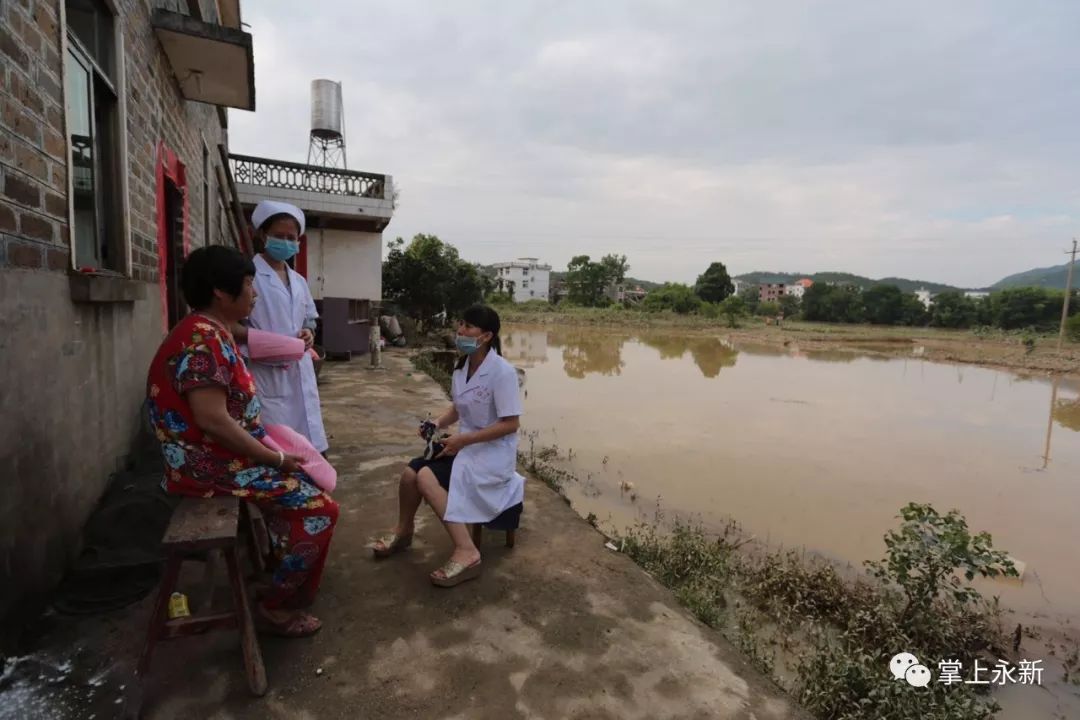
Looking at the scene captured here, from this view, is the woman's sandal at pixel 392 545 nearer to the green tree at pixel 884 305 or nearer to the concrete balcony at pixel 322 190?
the concrete balcony at pixel 322 190

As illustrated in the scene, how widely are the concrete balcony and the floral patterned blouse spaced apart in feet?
33.9

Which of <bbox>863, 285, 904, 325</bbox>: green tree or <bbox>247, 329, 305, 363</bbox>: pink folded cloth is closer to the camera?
<bbox>247, 329, 305, 363</bbox>: pink folded cloth

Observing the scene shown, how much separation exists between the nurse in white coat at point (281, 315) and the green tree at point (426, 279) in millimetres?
14249

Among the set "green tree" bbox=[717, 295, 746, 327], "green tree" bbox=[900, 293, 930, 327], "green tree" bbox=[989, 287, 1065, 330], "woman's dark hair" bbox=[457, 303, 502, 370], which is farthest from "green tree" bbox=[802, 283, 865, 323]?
"woman's dark hair" bbox=[457, 303, 502, 370]

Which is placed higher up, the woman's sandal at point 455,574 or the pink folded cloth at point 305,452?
the pink folded cloth at point 305,452

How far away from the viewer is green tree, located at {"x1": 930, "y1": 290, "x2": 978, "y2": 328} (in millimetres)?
43906

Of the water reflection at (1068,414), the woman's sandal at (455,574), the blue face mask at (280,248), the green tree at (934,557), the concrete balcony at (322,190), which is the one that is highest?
the concrete balcony at (322,190)

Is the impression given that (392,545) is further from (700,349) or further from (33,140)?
(700,349)

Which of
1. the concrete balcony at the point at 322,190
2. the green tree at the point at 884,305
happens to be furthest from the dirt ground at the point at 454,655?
the green tree at the point at 884,305

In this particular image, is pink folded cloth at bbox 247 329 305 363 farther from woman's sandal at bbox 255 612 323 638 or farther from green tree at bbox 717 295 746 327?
green tree at bbox 717 295 746 327

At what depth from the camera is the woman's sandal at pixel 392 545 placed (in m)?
2.97

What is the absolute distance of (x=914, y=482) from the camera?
7859 mm

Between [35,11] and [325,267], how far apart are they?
11.1m

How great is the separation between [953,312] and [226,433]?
54.6 meters
